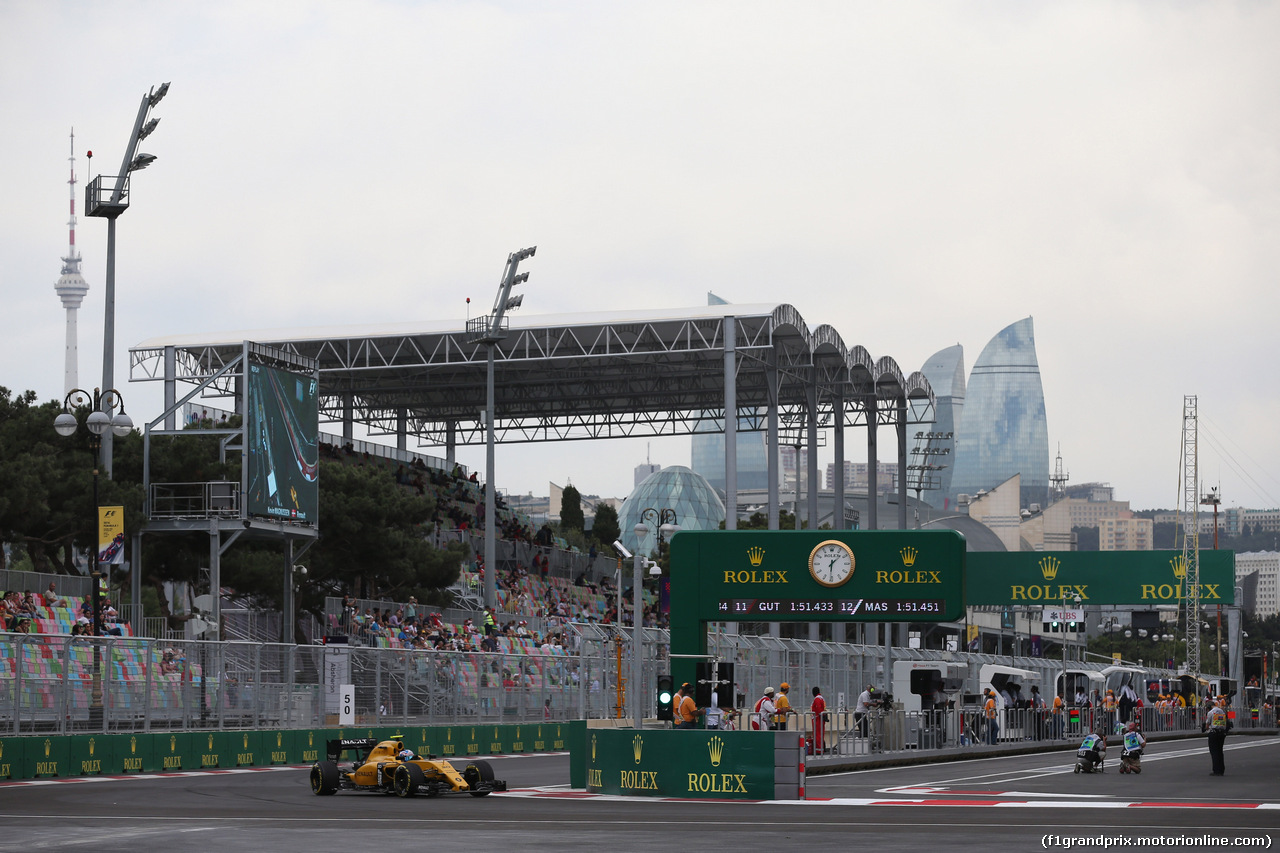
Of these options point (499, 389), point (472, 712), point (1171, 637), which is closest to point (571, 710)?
point (472, 712)

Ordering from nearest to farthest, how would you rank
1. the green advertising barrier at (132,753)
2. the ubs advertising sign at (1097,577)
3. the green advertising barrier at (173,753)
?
the green advertising barrier at (132,753) → the green advertising barrier at (173,753) → the ubs advertising sign at (1097,577)

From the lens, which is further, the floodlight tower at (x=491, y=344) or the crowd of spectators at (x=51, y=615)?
the floodlight tower at (x=491, y=344)

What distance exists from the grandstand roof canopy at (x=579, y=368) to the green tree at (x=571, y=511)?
75.0 feet

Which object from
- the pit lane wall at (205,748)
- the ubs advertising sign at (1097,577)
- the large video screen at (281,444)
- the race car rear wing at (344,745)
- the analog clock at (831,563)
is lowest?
the pit lane wall at (205,748)

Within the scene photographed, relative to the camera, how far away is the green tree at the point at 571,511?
4343 inches

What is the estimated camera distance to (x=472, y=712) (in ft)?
123

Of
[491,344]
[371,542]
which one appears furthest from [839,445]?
[371,542]

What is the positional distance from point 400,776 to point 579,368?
5040 cm

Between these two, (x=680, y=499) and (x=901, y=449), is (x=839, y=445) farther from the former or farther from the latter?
(x=680, y=499)

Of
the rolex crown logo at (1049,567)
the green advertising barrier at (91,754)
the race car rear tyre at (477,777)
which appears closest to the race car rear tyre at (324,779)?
the race car rear tyre at (477,777)

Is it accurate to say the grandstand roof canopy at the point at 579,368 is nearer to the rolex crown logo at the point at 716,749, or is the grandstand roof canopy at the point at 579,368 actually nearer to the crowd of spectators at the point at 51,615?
the crowd of spectators at the point at 51,615

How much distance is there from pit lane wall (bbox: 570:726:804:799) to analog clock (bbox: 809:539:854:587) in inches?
471

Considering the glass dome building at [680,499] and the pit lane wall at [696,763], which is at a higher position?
the glass dome building at [680,499]

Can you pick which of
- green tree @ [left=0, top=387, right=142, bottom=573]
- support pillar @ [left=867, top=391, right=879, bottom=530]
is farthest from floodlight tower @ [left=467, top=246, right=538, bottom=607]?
support pillar @ [left=867, top=391, right=879, bottom=530]
